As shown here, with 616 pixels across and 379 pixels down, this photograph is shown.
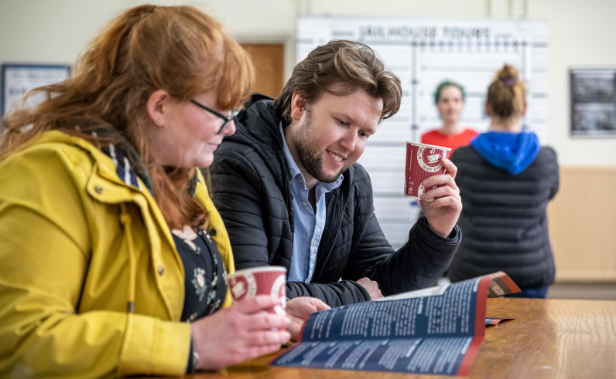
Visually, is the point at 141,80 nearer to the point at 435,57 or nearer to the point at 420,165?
the point at 420,165

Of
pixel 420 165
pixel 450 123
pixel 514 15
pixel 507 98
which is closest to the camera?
pixel 420 165

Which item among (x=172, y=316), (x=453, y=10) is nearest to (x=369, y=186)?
(x=172, y=316)

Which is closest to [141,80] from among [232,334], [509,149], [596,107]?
[232,334]

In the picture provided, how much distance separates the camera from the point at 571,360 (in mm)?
1135

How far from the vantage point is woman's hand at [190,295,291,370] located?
0.99 meters

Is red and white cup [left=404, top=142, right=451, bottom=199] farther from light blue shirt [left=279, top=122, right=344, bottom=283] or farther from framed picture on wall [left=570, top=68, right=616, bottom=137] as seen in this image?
framed picture on wall [left=570, top=68, right=616, bottom=137]

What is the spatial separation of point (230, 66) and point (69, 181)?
0.35 m

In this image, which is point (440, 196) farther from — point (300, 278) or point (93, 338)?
point (93, 338)

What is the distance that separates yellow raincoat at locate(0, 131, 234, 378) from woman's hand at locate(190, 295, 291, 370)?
0.03 meters

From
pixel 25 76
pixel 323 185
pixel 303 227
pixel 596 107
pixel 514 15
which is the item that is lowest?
pixel 303 227

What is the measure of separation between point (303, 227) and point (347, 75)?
434 millimetres

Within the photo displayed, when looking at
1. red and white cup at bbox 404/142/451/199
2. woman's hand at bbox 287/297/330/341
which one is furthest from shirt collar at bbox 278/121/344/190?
woman's hand at bbox 287/297/330/341

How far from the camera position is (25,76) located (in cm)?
613

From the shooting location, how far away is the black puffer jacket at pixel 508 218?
3.12 m
